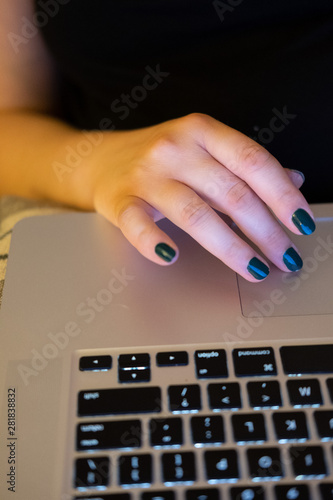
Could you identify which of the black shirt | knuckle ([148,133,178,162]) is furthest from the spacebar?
the black shirt

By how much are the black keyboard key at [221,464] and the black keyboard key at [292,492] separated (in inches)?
1.1

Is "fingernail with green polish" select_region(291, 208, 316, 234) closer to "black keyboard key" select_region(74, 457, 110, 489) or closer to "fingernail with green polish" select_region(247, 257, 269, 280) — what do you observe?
"fingernail with green polish" select_region(247, 257, 269, 280)

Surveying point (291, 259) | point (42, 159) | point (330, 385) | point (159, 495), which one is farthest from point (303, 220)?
point (42, 159)

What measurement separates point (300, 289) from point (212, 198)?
0.11 meters

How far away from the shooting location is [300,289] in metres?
0.42

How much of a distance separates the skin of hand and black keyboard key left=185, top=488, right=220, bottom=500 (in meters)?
0.17

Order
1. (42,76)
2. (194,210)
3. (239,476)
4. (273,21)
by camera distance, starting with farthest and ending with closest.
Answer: (42,76) < (273,21) < (194,210) < (239,476)

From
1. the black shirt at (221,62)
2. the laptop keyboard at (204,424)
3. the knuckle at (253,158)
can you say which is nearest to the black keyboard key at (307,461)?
the laptop keyboard at (204,424)

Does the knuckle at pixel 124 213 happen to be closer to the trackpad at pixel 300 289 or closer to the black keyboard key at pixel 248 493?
the trackpad at pixel 300 289

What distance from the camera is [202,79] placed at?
60cm

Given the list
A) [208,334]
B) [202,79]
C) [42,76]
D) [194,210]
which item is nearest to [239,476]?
[208,334]

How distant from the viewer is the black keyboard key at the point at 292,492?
0.31 metres

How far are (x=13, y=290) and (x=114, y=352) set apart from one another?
116 mm

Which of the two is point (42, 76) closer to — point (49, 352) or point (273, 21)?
point (273, 21)
